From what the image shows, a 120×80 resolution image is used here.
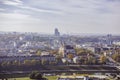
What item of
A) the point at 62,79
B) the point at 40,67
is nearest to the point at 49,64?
the point at 40,67

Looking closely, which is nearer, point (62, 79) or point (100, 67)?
point (62, 79)

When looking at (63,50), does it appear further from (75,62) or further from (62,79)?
(62,79)

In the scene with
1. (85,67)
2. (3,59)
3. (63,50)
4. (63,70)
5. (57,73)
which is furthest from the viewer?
(63,50)

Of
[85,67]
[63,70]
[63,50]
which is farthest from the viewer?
[63,50]

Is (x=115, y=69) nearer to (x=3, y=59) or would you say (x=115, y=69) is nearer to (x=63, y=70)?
(x=63, y=70)

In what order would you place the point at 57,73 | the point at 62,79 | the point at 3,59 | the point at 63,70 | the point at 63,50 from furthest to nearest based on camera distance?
the point at 63,50 < the point at 3,59 < the point at 63,70 < the point at 57,73 < the point at 62,79

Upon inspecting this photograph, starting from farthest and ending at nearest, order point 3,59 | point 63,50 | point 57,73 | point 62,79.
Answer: point 63,50 < point 3,59 < point 57,73 < point 62,79

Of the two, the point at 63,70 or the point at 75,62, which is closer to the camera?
the point at 63,70

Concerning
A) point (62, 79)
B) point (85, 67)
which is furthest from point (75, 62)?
→ point (62, 79)
